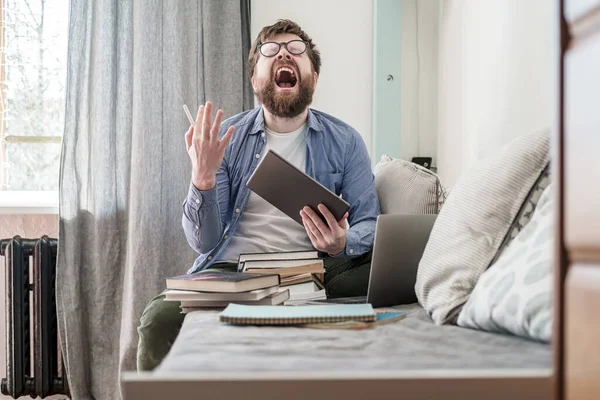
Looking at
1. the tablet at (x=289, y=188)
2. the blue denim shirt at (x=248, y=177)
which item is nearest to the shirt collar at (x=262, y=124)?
the blue denim shirt at (x=248, y=177)

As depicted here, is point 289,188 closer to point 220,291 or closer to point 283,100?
point 220,291

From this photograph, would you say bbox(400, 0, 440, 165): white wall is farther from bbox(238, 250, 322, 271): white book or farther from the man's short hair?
bbox(238, 250, 322, 271): white book

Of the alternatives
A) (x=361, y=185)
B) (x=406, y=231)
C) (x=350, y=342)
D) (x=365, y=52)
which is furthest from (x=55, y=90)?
(x=350, y=342)

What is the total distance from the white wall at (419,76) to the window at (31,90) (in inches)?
58.9

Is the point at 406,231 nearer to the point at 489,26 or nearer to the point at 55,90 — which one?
the point at 489,26

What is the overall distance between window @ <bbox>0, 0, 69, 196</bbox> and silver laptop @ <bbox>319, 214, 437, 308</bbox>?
2.02 meters

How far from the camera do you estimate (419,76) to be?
3100 millimetres

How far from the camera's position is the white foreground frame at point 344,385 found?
856 millimetres

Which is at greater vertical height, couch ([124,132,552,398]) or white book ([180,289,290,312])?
couch ([124,132,552,398])

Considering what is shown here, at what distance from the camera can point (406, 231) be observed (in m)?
1.75

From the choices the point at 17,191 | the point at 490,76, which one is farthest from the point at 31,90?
the point at 490,76

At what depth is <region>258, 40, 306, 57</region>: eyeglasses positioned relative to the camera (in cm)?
249

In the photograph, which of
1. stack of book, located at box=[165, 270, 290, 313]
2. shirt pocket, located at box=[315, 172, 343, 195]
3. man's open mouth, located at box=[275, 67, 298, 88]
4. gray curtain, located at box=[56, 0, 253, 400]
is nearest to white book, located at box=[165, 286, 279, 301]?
stack of book, located at box=[165, 270, 290, 313]

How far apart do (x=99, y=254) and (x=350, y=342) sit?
202 cm
